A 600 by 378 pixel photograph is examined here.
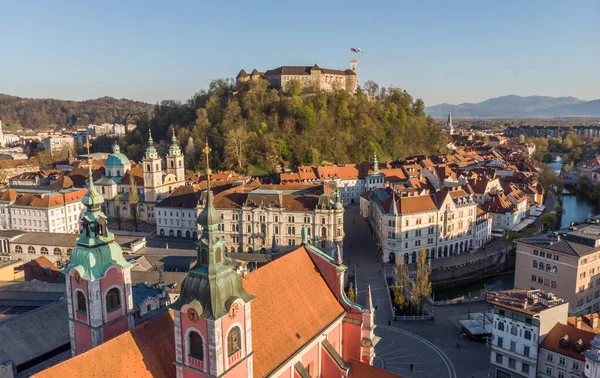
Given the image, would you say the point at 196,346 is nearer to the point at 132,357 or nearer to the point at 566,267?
the point at 132,357

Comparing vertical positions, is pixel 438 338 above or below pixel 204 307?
below

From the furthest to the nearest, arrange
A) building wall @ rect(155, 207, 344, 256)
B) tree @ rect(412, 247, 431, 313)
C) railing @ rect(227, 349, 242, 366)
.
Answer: building wall @ rect(155, 207, 344, 256) < tree @ rect(412, 247, 431, 313) < railing @ rect(227, 349, 242, 366)

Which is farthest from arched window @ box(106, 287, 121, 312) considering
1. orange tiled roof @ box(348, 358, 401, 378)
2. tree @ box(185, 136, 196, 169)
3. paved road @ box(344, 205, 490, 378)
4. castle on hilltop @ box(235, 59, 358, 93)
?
castle on hilltop @ box(235, 59, 358, 93)

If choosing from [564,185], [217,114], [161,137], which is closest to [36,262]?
[217,114]

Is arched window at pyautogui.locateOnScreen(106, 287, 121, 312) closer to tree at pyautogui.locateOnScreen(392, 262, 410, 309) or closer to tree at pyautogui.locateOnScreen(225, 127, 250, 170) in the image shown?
tree at pyautogui.locateOnScreen(392, 262, 410, 309)

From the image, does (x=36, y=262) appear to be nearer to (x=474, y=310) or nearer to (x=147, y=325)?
(x=147, y=325)

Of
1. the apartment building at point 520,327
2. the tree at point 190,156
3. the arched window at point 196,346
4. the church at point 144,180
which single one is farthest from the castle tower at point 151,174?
the arched window at point 196,346
